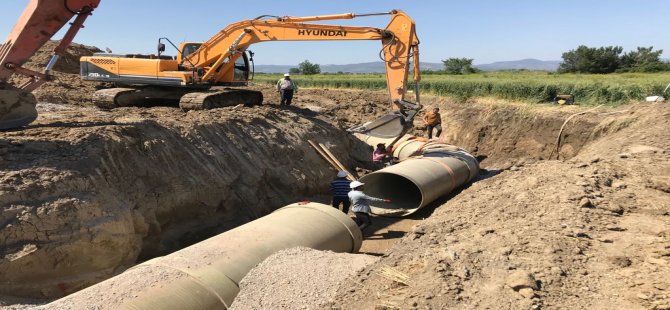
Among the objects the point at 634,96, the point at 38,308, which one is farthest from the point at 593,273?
the point at 634,96

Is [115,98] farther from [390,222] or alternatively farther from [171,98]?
[390,222]

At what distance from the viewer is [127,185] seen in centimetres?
795

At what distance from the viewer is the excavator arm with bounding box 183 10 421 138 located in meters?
11.4

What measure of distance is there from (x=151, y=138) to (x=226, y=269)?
15.3 ft

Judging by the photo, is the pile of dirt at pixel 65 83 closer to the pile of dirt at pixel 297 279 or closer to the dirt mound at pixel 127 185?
the dirt mound at pixel 127 185

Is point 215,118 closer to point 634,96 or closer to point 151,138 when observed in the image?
point 151,138

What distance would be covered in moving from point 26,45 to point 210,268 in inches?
253

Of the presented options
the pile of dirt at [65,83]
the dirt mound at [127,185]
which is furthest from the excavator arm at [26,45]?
the pile of dirt at [65,83]

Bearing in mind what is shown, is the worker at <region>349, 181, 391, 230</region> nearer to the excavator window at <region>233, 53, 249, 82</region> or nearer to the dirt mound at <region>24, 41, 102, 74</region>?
the excavator window at <region>233, 53, 249, 82</region>

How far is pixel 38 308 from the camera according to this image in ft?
Result: 13.8

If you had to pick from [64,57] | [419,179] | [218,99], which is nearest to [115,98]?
[218,99]

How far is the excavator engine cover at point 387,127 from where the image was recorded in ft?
38.0

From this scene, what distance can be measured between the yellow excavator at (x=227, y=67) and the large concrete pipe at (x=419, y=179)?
1151 mm

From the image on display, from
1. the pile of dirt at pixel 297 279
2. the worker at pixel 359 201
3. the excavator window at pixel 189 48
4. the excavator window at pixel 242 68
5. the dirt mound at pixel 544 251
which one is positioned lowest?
the worker at pixel 359 201
